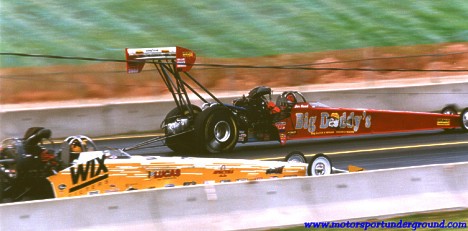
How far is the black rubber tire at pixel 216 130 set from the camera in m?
15.8

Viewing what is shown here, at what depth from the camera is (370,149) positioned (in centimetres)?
1691

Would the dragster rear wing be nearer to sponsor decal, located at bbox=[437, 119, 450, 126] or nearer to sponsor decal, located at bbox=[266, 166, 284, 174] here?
sponsor decal, located at bbox=[266, 166, 284, 174]

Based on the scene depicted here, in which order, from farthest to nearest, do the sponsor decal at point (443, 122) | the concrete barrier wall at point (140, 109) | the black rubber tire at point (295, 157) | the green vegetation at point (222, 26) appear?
the green vegetation at point (222, 26), the sponsor decal at point (443, 122), the concrete barrier wall at point (140, 109), the black rubber tire at point (295, 157)

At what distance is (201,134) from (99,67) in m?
7.31

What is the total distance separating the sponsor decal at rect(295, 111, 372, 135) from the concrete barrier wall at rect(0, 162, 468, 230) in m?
5.53

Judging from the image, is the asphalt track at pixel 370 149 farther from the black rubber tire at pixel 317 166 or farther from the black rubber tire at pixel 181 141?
the black rubber tire at pixel 317 166

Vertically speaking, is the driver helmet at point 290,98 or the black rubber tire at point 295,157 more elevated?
the driver helmet at point 290,98

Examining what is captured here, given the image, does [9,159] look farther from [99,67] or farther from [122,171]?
[99,67]

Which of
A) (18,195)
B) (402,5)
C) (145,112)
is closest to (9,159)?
(18,195)

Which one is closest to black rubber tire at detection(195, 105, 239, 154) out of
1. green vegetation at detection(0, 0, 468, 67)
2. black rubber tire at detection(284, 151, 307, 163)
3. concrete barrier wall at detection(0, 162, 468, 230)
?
black rubber tire at detection(284, 151, 307, 163)

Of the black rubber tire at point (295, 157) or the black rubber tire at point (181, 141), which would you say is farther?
the black rubber tire at point (181, 141)

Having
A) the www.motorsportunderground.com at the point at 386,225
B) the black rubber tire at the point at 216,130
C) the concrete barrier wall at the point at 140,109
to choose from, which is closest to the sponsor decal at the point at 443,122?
the concrete barrier wall at the point at 140,109

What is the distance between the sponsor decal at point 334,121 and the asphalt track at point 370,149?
370 mm

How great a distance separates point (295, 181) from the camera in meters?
10.8
